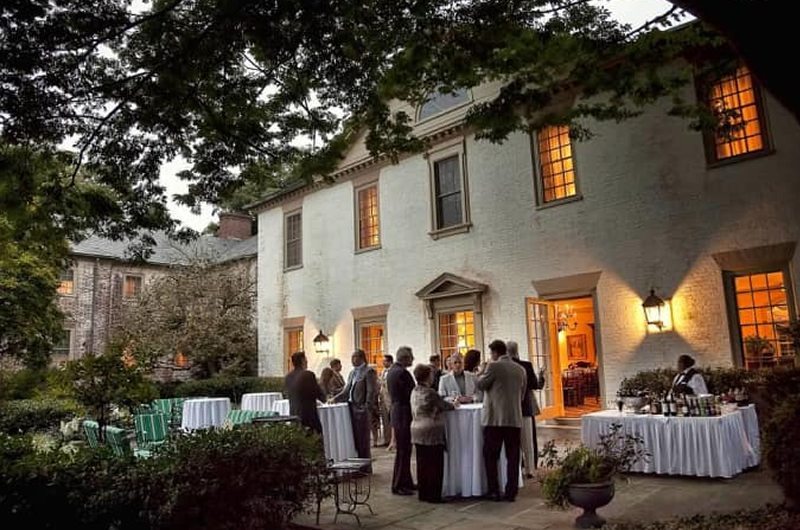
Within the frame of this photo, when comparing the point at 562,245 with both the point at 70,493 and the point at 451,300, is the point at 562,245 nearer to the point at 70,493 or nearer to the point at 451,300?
the point at 451,300

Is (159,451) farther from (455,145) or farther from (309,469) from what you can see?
(455,145)

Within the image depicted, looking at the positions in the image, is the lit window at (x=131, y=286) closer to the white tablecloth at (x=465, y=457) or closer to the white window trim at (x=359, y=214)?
the white window trim at (x=359, y=214)

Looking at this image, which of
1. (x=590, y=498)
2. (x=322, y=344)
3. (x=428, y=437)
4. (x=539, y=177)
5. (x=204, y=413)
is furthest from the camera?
(x=322, y=344)

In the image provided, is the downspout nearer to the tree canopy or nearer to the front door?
the tree canopy

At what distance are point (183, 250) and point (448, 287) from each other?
17.0 m

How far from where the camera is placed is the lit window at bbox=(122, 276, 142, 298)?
28281 mm

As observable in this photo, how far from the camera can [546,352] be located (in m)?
12.6

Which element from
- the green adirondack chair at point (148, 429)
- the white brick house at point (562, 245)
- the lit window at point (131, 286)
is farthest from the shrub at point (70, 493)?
the lit window at point (131, 286)

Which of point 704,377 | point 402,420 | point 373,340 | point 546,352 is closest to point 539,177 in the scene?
point 546,352

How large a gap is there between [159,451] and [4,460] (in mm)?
1510

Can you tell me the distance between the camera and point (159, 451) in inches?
201

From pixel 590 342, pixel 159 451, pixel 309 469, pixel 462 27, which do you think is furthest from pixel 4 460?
pixel 590 342

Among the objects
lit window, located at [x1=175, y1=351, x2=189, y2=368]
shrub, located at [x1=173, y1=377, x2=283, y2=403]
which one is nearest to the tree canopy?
shrub, located at [x1=173, y1=377, x2=283, y2=403]

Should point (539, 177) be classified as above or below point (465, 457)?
above
